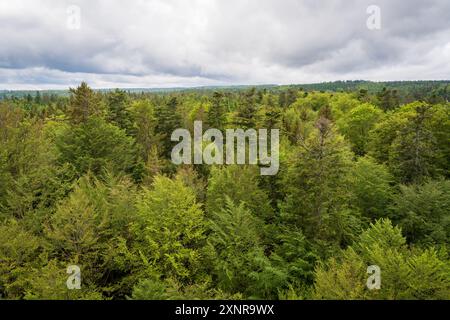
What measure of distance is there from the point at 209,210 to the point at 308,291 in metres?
9.53

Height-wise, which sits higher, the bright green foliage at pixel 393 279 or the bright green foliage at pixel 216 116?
the bright green foliage at pixel 216 116

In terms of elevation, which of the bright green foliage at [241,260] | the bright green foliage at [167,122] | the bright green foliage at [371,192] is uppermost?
the bright green foliage at [167,122]

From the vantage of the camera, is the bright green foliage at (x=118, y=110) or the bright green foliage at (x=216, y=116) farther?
the bright green foliage at (x=216, y=116)

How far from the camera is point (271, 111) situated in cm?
3519

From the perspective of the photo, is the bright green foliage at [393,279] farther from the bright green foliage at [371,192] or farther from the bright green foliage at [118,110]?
the bright green foliage at [118,110]

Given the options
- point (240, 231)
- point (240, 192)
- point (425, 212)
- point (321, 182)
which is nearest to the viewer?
point (321, 182)

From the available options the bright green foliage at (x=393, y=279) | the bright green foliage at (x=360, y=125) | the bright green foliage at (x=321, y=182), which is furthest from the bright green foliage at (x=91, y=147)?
the bright green foliage at (x=360, y=125)

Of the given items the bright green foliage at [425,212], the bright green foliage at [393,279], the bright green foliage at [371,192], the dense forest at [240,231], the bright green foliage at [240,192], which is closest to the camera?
the bright green foliage at [393,279]

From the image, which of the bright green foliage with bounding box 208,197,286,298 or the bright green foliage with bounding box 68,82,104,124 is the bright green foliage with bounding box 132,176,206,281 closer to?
the bright green foliage with bounding box 208,197,286,298

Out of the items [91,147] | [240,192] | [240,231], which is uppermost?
[91,147]

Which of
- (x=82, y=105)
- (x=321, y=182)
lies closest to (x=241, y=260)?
(x=321, y=182)

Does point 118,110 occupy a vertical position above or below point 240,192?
above

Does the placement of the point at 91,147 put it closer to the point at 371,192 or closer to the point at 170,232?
the point at 170,232
